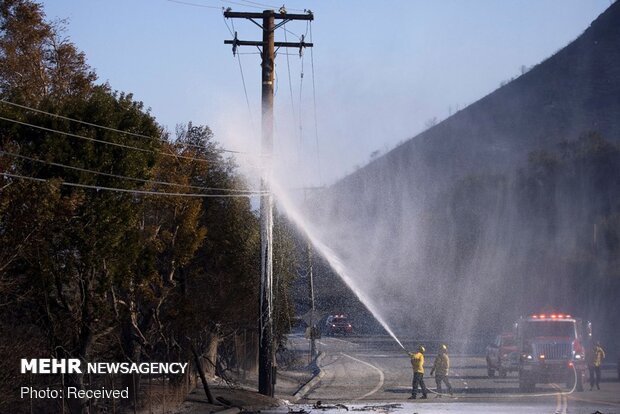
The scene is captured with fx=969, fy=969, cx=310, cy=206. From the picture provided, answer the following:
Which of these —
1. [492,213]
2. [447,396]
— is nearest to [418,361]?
[447,396]

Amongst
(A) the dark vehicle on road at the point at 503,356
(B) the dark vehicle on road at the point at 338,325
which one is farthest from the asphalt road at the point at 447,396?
(B) the dark vehicle on road at the point at 338,325

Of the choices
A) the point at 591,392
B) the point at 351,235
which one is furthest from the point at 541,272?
the point at 591,392

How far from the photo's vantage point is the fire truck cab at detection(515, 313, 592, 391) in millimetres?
31422

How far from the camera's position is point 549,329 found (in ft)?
107

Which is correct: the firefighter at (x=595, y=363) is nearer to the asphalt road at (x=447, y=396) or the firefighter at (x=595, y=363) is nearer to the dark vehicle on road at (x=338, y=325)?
the asphalt road at (x=447, y=396)

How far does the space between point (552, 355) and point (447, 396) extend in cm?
511

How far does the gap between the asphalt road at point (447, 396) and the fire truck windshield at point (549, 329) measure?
1.82 meters

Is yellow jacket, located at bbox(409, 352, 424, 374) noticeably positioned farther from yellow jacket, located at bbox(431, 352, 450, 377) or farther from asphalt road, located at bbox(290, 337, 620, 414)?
yellow jacket, located at bbox(431, 352, 450, 377)

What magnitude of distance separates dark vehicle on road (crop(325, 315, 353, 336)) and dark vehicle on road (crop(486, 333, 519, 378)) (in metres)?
29.3

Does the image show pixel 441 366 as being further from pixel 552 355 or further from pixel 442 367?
pixel 552 355

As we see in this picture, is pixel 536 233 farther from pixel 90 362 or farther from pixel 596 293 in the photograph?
pixel 90 362

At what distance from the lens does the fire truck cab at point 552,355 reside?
31422 mm

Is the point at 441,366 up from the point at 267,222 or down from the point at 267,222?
down

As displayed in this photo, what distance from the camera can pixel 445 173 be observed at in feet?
411
